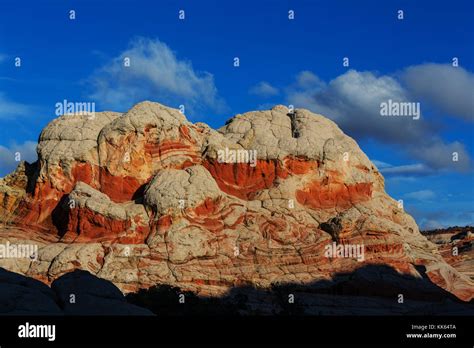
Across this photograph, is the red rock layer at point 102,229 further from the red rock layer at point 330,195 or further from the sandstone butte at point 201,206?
the red rock layer at point 330,195

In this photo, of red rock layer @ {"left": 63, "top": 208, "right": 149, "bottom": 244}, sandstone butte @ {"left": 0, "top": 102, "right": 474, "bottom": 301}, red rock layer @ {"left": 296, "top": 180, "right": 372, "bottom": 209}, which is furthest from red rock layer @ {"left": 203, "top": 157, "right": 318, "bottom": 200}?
red rock layer @ {"left": 63, "top": 208, "right": 149, "bottom": 244}

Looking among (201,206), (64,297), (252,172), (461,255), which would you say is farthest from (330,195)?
(64,297)

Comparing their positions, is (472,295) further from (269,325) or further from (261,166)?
(269,325)

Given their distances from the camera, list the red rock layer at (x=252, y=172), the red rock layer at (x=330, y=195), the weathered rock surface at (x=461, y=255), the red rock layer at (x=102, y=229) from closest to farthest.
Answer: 1. the red rock layer at (x=102, y=229)
2. the red rock layer at (x=330, y=195)
3. the red rock layer at (x=252, y=172)
4. the weathered rock surface at (x=461, y=255)

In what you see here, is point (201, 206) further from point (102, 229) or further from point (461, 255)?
point (461, 255)

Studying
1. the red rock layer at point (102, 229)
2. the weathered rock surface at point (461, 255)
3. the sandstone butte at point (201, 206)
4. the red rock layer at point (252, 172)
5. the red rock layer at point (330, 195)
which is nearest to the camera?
the sandstone butte at point (201, 206)

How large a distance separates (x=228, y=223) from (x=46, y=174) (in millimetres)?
15146

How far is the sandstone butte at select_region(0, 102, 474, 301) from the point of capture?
166ft

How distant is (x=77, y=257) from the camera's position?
49844mm

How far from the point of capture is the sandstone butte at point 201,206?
50562 mm

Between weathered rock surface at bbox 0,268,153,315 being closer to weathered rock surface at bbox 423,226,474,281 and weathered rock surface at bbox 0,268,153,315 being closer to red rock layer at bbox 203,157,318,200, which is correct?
red rock layer at bbox 203,157,318,200

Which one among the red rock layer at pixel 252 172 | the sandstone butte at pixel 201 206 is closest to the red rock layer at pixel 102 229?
the sandstone butte at pixel 201 206

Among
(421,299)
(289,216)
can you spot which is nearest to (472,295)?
(421,299)

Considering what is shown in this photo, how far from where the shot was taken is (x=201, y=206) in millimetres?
53438
